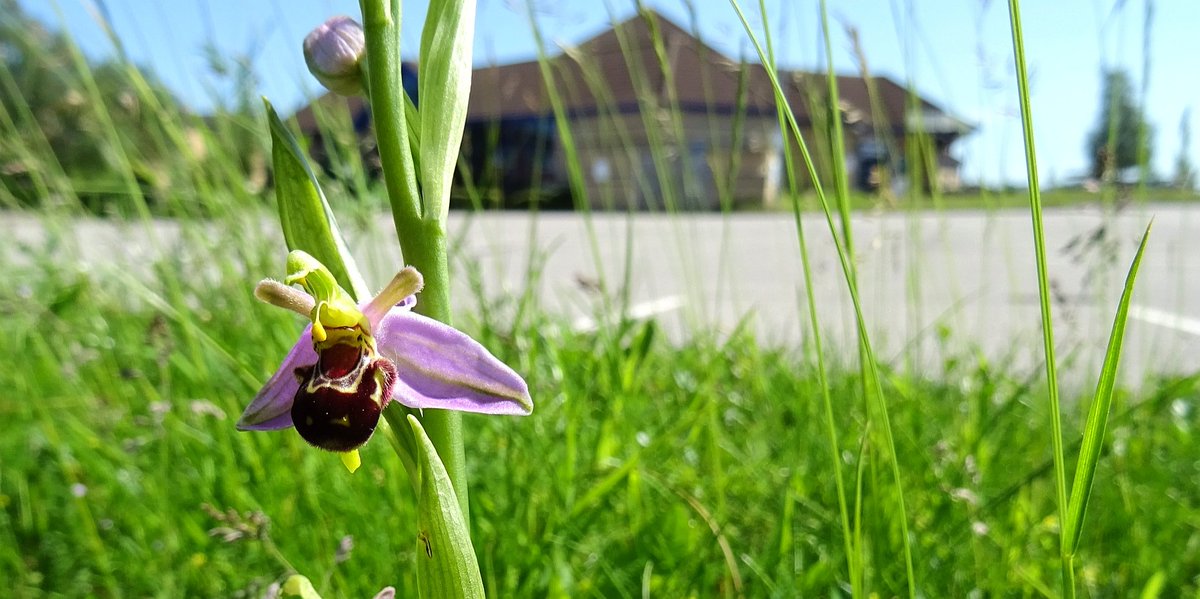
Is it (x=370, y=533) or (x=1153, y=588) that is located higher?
(x=370, y=533)

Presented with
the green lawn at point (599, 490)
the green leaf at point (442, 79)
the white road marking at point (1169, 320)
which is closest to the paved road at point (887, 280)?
the white road marking at point (1169, 320)

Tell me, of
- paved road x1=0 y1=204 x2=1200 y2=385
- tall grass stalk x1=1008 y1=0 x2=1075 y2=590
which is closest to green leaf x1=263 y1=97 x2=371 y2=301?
tall grass stalk x1=1008 y1=0 x2=1075 y2=590

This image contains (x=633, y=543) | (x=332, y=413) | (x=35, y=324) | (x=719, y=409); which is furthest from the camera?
(x=35, y=324)

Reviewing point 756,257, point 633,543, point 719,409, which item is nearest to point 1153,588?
point 633,543

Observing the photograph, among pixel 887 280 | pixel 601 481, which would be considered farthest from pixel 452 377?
pixel 887 280

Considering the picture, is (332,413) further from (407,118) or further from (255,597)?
(255,597)

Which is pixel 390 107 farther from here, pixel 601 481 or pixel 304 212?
pixel 601 481
